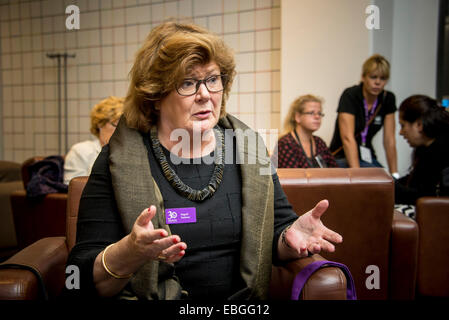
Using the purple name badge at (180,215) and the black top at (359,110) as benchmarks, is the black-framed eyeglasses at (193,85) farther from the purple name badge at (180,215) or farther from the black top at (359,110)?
the black top at (359,110)

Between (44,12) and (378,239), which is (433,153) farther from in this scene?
(44,12)

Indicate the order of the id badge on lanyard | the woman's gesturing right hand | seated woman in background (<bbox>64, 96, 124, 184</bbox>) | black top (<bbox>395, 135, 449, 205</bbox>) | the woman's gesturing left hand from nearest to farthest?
the woman's gesturing right hand, the woman's gesturing left hand, black top (<bbox>395, 135, 449, 205</bbox>), seated woman in background (<bbox>64, 96, 124, 184</bbox>), the id badge on lanyard

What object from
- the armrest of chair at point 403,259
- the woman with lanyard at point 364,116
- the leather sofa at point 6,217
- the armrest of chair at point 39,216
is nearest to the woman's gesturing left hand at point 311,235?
the armrest of chair at point 403,259

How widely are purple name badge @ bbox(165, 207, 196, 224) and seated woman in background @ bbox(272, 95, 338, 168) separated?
184 cm

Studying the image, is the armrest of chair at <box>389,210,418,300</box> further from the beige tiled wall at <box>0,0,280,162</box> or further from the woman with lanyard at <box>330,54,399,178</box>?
the beige tiled wall at <box>0,0,280,162</box>

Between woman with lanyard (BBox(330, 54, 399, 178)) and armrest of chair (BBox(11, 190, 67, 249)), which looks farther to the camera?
woman with lanyard (BBox(330, 54, 399, 178))

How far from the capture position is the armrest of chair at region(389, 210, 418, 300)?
1.59 metres

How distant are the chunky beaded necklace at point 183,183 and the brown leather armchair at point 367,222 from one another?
1.47 feet

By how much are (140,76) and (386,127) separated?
2598mm

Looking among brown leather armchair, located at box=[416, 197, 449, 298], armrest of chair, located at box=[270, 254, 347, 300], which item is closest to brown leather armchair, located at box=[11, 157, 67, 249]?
armrest of chair, located at box=[270, 254, 347, 300]

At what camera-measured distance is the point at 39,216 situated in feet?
7.68

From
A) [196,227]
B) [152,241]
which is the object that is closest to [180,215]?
[196,227]

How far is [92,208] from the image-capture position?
3.58 ft

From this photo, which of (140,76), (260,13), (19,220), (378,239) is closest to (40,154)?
(19,220)
